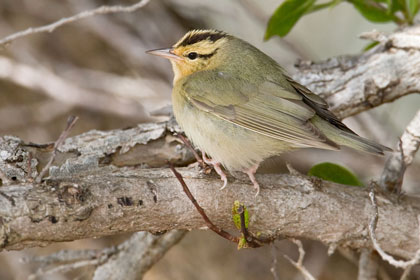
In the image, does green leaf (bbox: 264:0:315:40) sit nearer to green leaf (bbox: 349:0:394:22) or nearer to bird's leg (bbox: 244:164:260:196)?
green leaf (bbox: 349:0:394:22)

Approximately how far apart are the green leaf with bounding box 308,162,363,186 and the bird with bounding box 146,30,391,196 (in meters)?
0.32

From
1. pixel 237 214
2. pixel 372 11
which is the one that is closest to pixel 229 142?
pixel 237 214

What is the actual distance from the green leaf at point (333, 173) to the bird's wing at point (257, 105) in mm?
435

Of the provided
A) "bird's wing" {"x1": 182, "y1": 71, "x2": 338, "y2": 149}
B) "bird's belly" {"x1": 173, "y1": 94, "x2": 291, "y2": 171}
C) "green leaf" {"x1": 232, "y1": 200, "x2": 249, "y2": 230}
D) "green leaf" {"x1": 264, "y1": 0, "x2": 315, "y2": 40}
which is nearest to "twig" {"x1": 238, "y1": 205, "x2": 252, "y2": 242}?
"green leaf" {"x1": 232, "y1": 200, "x2": 249, "y2": 230}

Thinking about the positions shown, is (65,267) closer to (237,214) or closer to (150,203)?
(150,203)

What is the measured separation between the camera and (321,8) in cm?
361

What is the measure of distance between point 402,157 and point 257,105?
909mm

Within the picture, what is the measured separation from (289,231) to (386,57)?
52.4 inches

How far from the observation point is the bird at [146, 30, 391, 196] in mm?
2951

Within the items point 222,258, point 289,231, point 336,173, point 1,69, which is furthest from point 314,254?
point 1,69

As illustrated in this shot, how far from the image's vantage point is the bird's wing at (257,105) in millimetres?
2947

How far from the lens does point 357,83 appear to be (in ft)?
11.0

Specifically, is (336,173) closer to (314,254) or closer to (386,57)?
(386,57)

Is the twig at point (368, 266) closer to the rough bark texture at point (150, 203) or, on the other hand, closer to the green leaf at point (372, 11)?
the rough bark texture at point (150, 203)
